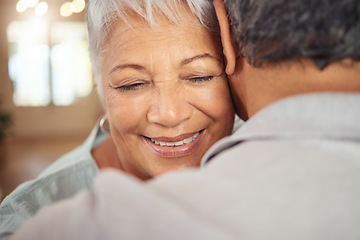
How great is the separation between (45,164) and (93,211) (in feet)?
21.0

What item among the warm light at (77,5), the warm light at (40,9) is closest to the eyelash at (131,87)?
the warm light at (40,9)

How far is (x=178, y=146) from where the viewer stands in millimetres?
1324

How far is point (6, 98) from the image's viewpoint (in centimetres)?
917

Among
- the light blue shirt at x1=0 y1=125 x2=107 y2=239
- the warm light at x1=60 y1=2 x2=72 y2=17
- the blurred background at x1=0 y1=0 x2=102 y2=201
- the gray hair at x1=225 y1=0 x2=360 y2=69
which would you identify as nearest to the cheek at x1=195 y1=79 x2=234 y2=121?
the gray hair at x1=225 y1=0 x2=360 y2=69

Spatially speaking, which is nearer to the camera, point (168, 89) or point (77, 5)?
point (168, 89)

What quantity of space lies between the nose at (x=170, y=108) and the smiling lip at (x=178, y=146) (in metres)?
0.11

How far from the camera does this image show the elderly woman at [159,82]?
121 cm

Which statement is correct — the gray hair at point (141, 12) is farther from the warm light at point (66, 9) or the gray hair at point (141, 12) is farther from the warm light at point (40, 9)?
the warm light at point (66, 9)

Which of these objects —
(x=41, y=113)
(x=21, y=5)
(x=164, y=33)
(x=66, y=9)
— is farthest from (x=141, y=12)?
(x=41, y=113)

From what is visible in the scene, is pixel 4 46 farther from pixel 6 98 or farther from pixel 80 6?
pixel 80 6

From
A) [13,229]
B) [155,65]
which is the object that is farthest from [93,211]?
[13,229]

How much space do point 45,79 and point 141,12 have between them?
29.2 ft

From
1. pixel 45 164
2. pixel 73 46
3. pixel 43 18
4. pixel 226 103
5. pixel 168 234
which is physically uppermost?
pixel 168 234

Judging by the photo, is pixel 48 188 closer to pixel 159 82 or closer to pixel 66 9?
pixel 159 82
